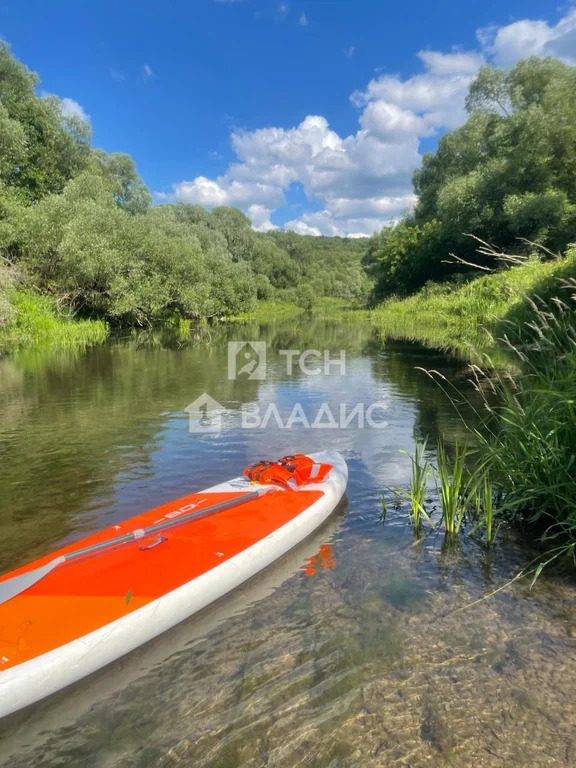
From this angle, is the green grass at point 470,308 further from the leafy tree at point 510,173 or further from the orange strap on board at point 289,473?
the orange strap on board at point 289,473

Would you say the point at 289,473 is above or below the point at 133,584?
above

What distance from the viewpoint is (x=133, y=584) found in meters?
3.13

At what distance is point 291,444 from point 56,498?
120 inches

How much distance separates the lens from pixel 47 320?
63.0 feet

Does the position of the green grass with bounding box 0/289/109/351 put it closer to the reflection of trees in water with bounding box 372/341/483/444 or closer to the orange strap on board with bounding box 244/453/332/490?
the reflection of trees in water with bounding box 372/341/483/444

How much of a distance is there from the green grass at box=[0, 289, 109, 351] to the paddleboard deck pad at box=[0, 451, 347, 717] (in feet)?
48.9

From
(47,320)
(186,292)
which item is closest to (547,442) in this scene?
(47,320)

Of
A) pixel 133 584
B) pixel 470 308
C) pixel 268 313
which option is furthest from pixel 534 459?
pixel 268 313

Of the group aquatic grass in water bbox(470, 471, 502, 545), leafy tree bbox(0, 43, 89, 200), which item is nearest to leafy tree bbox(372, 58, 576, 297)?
aquatic grass in water bbox(470, 471, 502, 545)

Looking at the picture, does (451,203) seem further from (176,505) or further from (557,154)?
(176,505)

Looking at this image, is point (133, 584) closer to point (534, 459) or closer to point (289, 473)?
point (289, 473)

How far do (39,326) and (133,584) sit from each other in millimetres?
17833

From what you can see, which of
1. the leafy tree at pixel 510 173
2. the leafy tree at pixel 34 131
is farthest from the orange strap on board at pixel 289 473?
the leafy tree at pixel 34 131

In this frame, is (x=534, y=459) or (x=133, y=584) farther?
(x=534, y=459)
